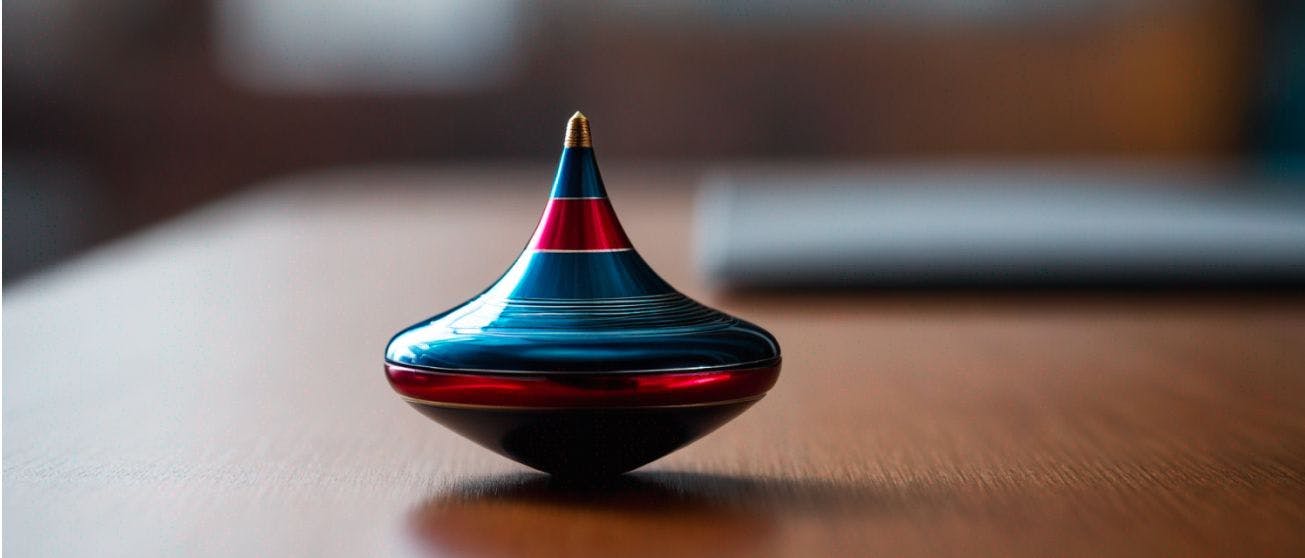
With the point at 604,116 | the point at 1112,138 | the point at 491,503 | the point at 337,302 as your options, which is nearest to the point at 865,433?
the point at 491,503

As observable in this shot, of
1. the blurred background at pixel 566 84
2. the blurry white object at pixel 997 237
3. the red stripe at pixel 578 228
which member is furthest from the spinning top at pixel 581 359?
the blurred background at pixel 566 84

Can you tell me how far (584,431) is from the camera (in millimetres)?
351

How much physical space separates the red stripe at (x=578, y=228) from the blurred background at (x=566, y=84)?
253 cm

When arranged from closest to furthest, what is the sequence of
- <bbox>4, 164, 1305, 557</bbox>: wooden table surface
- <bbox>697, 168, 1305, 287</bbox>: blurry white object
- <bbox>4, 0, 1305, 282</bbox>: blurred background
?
<bbox>4, 164, 1305, 557</bbox>: wooden table surface → <bbox>697, 168, 1305, 287</bbox>: blurry white object → <bbox>4, 0, 1305, 282</bbox>: blurred background

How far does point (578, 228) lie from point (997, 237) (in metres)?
0.65

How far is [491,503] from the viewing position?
1.19 feet

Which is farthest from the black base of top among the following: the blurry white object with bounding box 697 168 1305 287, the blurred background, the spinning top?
the blurred background

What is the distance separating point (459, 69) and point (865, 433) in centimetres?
258

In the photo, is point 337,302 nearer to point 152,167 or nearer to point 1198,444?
point 1198,444

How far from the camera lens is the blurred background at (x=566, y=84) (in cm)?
288

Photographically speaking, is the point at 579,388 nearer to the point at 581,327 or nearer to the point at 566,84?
the point at 581,327

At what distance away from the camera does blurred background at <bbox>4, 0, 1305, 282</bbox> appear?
2.88 m

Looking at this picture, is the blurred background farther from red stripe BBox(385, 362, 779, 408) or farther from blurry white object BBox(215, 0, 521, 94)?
red stripe BBox(385, 362, 779, 408)

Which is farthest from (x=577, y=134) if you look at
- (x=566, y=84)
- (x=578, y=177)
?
(x=566, y=84)
